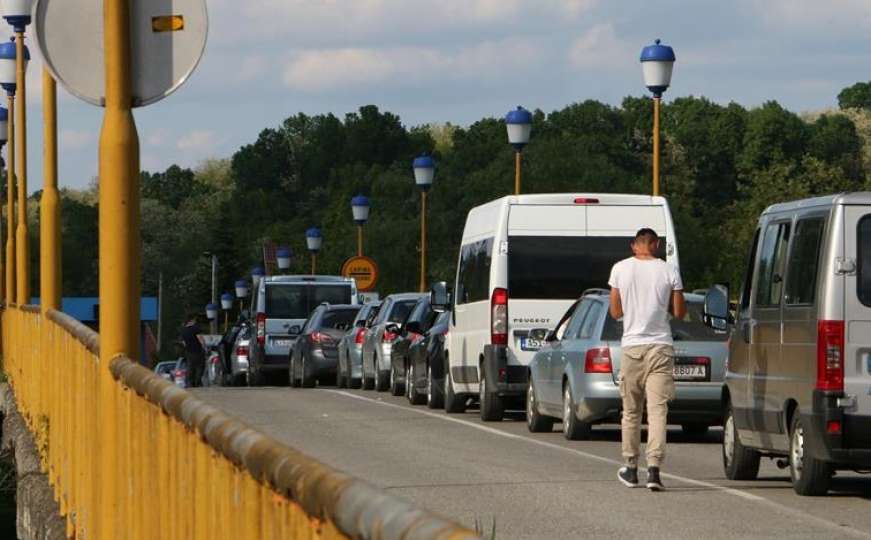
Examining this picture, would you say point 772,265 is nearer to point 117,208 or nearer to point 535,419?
point 117,208

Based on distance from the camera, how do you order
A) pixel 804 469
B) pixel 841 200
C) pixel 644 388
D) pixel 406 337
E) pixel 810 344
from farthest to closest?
pixel 406 337
pixel 644 388
pixel 804 469
pixel 810 344
pixel 841 200

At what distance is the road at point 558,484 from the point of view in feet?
42.2

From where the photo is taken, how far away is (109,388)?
9.44 meters

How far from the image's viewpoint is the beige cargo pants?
15.6 m

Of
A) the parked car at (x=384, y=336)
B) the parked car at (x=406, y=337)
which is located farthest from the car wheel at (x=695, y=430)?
the parked car at (x=384, y=336)

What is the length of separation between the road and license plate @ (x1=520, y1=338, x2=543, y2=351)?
2.90 ft

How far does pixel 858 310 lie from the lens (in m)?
14.1

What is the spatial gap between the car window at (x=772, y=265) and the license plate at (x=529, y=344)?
822 cm

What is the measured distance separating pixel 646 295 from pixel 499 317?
854 cm

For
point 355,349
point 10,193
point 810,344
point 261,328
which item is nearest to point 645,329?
point 810,344

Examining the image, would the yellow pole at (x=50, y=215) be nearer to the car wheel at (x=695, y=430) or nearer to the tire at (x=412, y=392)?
the car wheel at (x=695, y=430)

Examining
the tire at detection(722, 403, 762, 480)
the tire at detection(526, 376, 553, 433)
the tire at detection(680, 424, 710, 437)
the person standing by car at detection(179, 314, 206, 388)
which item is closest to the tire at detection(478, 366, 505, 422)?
the tire at detection(526, 376, 553, 433)

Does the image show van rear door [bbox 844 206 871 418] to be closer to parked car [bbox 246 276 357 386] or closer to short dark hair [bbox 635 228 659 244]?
short dark hair [bbox 635 228 659 244]

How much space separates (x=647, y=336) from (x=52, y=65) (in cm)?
733
